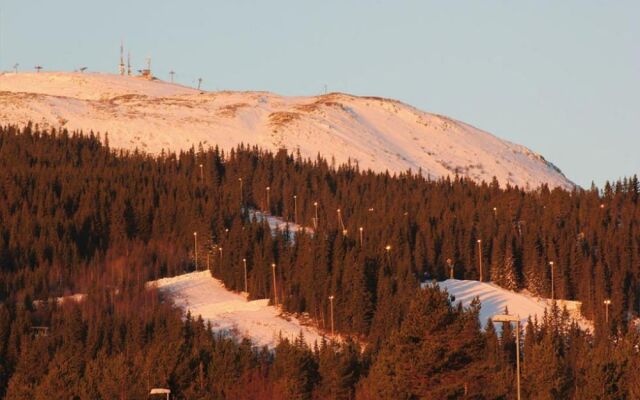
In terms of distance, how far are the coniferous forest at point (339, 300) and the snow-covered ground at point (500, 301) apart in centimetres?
170

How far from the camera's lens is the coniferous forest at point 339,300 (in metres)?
87.8

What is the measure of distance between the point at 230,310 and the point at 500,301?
72.9ft

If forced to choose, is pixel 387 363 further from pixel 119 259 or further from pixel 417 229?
pixel 119 259

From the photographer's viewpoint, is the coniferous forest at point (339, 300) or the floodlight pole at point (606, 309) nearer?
the coniferous forest at point (339, 300)

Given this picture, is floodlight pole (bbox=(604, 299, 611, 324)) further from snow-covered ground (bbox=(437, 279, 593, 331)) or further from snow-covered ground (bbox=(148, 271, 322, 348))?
snow-covered ground (bbox=(148, 271, 322, 348))

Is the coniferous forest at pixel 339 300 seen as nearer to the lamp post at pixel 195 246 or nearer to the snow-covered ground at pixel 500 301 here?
the lamp post at pixel 195 246

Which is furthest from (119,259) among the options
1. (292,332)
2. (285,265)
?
(292,332)

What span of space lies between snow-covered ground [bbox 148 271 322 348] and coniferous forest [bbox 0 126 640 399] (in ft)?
5.94

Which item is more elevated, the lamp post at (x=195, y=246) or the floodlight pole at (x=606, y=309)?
the lamp post at (x=195, y=246)

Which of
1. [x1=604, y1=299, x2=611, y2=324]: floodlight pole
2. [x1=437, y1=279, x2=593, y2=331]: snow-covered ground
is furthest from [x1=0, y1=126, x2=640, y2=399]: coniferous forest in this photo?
[x1=437, y1=279, x2=593, y2=331]: snow-covered ground

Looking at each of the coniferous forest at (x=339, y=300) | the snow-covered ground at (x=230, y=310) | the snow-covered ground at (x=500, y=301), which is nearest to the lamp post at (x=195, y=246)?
the coniferous forest at (x=339, y=300)

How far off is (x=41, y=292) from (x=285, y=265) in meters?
24.4

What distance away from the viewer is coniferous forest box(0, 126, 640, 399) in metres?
87.8

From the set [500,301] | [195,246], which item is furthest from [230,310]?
[195,246]
